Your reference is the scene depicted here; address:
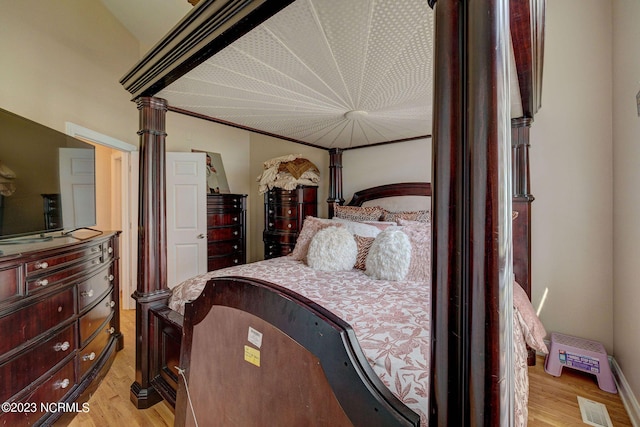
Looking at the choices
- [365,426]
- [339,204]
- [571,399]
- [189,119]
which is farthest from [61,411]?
[189,119]

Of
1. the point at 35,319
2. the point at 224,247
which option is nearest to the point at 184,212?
the point at 224,247

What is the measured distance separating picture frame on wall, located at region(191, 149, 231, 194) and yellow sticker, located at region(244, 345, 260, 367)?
3.38m

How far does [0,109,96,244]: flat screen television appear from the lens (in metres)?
1.48

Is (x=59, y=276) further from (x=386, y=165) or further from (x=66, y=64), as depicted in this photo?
(x=386, y=165)

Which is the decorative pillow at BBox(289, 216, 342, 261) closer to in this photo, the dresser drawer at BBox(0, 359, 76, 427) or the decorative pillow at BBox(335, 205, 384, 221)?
the decorative pillow at BBox(335, 205, 384, 221)

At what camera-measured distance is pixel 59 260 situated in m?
1.57

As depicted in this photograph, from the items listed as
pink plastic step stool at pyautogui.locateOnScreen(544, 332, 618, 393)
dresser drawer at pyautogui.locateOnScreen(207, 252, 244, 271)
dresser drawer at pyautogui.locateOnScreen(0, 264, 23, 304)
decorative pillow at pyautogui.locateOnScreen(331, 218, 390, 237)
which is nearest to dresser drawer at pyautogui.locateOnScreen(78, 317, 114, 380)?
dresser drawer at pyautogui.locateOnScreen(0, 264, 23, 304)

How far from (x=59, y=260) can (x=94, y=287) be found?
48 cm

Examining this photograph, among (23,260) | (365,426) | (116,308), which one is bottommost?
(116,308)

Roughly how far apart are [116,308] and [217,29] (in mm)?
2446

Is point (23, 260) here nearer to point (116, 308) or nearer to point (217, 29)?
point (116, 308)

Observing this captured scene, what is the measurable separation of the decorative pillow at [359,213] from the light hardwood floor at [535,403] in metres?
1.73

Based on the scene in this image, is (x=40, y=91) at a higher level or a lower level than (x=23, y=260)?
higher

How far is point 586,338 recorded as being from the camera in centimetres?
213
